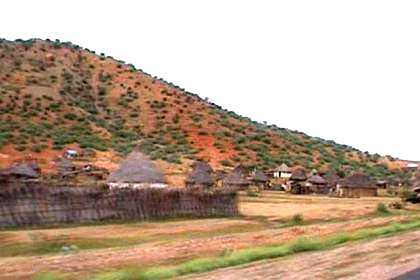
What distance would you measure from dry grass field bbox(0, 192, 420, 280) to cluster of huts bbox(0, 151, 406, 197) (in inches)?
428

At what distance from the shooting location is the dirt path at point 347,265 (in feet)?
29.5

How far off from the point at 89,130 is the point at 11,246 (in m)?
66.9

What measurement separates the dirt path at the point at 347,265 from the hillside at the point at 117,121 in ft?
215

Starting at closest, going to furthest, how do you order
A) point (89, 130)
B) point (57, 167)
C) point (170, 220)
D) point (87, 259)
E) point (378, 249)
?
point (378, 249) < point (87, 259) < point (170, 220) < point (57, 167) < point (89, 130)

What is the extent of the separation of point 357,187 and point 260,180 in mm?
9222

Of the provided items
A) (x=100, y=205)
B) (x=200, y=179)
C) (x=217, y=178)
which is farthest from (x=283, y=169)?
(x=100, y=205)

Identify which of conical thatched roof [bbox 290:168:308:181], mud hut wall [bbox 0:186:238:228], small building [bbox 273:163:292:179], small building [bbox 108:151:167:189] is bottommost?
mud hut wall [bbox 0:186:238:228]

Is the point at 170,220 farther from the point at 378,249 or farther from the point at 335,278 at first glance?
the point at 335,278

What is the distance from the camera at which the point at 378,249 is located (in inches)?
448

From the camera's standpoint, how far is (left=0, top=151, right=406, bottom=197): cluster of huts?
176 ft

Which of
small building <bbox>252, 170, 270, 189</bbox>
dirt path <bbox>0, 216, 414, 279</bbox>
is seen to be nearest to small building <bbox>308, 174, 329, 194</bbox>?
small building <bbox>252, 170, 270, 189</bbox>

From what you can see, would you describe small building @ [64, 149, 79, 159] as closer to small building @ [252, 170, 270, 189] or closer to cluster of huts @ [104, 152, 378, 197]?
cluster of huts @ [104, 152, 378, 197]

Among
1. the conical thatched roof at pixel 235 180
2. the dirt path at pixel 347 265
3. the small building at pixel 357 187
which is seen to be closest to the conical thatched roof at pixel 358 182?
the small building at pixel 357 187

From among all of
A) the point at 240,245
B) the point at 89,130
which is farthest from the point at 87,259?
the point at 89,130
